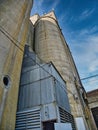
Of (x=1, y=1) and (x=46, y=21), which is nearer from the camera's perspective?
(x=1, y=1)

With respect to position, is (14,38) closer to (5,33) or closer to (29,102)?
(5,33)

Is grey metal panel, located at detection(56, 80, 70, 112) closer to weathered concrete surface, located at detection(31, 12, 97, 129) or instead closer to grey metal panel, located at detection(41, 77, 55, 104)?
grey metal panel, located at detection(41, 77, 55, 104)

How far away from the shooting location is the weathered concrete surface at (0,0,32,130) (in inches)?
255

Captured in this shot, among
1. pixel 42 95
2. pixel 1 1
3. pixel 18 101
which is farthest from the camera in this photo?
pixel 1 1

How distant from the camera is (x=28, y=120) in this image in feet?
22.6

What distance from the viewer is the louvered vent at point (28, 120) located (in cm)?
658

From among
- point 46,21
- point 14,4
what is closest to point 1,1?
point 14,4

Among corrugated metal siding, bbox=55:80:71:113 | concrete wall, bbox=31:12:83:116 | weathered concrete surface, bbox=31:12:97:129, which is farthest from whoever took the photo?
concrete wall, bbox=31:12:83:116

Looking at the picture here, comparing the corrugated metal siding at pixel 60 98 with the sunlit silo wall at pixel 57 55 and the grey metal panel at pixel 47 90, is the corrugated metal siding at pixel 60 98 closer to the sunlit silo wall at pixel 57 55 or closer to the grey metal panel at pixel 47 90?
the grey metal panel at pixel 47 90

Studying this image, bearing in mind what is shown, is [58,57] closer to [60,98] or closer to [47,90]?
[60,98]

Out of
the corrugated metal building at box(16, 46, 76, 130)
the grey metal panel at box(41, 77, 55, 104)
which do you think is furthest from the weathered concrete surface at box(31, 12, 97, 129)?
the grey metal panel at box(41, 77, 55, 104)

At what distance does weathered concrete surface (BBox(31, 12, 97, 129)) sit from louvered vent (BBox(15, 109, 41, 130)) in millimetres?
6423

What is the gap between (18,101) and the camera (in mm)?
8117

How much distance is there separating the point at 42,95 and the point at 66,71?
8.24 meters
